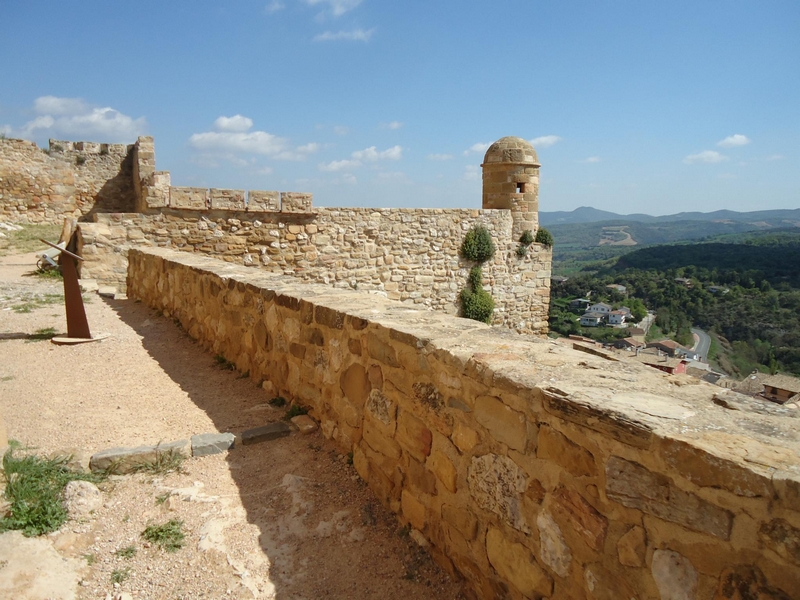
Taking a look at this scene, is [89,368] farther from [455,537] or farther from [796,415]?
[796,415]

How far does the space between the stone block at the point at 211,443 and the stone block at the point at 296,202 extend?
807 cm

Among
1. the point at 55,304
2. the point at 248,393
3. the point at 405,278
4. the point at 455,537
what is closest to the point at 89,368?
the point at 248,393

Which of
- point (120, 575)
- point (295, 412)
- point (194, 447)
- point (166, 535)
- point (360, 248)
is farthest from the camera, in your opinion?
point (360, 248)

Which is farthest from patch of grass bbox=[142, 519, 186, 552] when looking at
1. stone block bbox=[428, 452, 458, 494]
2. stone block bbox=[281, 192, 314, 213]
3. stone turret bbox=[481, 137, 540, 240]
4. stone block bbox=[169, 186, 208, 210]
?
stone turret bbox=[481, 137, 540, 240]

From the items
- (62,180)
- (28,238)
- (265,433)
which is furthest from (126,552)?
(62,180)

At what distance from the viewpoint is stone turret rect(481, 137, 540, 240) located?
42.9 ft

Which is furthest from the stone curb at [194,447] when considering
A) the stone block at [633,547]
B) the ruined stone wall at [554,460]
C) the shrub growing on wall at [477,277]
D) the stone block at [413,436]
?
the shrub growing on wall at [477,277]

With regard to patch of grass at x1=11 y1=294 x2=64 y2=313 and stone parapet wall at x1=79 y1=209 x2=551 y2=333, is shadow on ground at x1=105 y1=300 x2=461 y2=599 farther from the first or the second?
stone parapet wall at x1=79 y1=209 x2=551 y2=333

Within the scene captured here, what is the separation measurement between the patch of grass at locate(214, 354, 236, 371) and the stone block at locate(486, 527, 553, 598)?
127 inches

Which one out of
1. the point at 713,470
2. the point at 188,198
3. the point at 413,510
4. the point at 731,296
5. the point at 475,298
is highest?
the point at 188,198

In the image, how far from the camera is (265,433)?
3320mm

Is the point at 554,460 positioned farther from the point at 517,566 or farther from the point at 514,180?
the point at 514,180

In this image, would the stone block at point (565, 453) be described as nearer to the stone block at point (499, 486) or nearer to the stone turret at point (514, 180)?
the stone block at point (499, 486)

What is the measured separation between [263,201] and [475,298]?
226 inches
